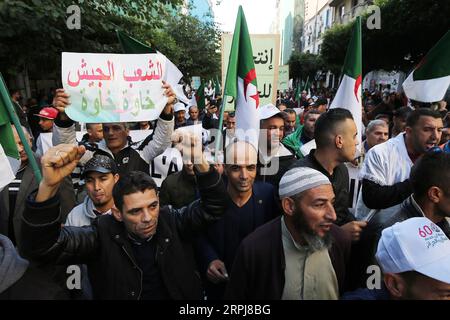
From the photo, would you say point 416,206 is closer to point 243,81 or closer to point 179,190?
point 243,81

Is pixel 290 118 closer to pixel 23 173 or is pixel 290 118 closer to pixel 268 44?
pixel 268 44

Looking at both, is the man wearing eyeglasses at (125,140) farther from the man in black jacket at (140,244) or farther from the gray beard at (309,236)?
the gray beard at (309,236)

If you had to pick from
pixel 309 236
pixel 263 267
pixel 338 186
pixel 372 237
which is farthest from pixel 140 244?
pixel 338 186

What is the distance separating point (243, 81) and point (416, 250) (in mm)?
1996

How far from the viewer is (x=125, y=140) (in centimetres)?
338

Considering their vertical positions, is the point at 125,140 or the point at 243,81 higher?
the point at 243,81

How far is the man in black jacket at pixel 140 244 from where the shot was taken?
1.98 m

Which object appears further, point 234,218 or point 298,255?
point 234,218

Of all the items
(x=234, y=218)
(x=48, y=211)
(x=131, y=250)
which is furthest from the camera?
(x=234, y=218)

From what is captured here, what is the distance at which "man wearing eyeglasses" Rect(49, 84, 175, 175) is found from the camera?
315cm

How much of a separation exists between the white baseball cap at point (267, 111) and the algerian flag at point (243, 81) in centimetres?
46

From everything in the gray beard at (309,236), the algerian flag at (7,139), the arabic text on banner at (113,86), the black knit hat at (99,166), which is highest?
the arabic text on banner at (113,86)

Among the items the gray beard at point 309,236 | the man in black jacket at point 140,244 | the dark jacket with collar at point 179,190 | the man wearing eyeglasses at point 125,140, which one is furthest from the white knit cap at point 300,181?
the man wearing eyeglasses at point 125,140

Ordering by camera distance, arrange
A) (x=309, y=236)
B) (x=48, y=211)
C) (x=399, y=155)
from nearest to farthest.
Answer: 1. (x=48, y=211)
2. (x=309, y=236)
3. (x=399, y=155)
